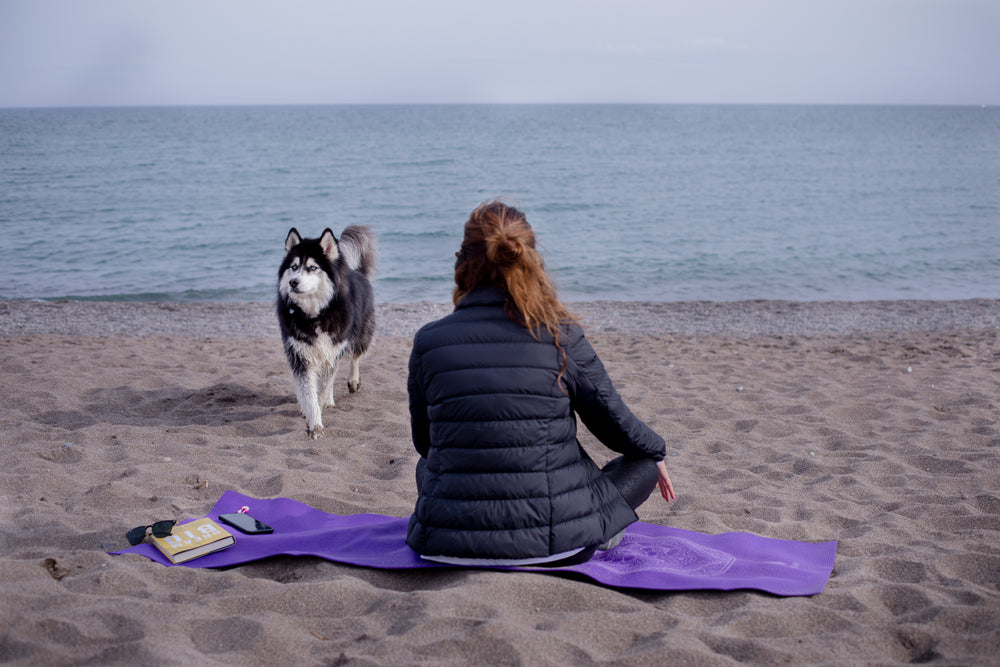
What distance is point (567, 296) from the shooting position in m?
13.0

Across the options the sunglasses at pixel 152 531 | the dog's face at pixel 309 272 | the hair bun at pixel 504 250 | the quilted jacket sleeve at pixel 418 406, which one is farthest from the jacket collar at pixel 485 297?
the dog's face at pixel 309 272

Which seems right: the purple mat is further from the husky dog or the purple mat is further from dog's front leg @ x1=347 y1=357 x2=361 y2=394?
dog's front leg @ x1=347 y1=357 x2=361 y2=394

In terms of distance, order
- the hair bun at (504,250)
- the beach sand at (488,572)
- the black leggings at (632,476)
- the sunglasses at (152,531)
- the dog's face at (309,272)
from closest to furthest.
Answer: the beach sand at (488,572), the hair bun at (504,250), the black leggings at (632,476), the sunglasses at (152,531), the dog's face at (309,272)

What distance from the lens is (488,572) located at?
2.91 m

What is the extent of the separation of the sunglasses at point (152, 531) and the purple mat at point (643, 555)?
1.4 inches

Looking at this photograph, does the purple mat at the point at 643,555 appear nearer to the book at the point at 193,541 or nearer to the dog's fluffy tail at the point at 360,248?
the book at the point at 193,541

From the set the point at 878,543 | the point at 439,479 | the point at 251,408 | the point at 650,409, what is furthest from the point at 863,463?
the point at 251,408

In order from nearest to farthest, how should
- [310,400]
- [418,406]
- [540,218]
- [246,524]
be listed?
[418,406], [246,524], [310,400], [540,218]

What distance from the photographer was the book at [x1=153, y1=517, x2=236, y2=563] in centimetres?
320

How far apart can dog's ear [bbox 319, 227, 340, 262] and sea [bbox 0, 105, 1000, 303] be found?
239 cm

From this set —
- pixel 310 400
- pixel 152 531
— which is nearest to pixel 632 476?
pixel 152 531

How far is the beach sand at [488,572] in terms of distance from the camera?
2447mm

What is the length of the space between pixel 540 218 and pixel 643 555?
722 inches

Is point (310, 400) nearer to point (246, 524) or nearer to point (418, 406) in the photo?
point (246, 524)
